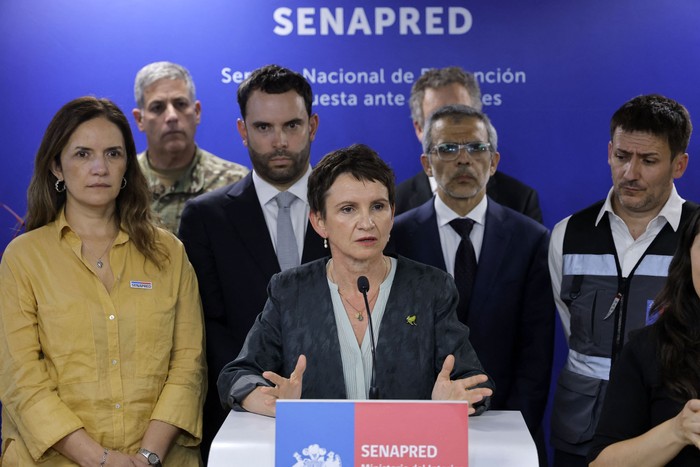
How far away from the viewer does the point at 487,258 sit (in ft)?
12.7

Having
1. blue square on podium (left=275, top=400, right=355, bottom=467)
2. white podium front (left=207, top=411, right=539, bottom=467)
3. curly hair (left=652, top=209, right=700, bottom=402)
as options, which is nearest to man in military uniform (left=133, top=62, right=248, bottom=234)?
white podium front (left=207, top=411, right=539, bottom=467)

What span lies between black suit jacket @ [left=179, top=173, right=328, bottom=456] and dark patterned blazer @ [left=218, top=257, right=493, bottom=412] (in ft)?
2.41

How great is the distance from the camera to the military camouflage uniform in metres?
4.71

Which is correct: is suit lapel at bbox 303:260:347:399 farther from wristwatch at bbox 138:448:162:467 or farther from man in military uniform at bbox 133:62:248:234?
man in military uniform at bbox 133:62:248:234

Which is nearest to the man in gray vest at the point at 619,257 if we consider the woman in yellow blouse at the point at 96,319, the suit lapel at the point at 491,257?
the suit lapel at the point at 491,257

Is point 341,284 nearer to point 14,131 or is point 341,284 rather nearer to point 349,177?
point 349,177

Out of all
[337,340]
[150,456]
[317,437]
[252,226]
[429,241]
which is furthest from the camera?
[429,241]

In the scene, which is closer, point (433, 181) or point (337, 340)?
point (337, 340)

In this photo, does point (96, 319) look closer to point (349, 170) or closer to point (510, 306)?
point (349, 170)

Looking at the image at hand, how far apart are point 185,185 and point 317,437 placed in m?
2.84

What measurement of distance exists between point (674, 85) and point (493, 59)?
91 centimetres

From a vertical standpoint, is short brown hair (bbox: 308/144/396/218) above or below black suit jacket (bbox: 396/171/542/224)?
below

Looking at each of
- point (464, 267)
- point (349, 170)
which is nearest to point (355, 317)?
point (349, 170)

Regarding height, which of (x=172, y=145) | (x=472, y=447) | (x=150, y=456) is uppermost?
(x=172, y=145)
